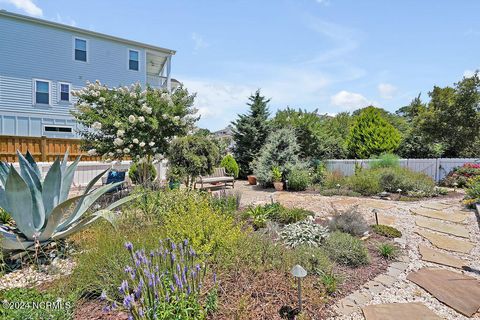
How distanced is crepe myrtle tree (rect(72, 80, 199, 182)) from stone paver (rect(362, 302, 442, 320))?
620 cm

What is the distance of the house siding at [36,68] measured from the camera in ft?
43.0

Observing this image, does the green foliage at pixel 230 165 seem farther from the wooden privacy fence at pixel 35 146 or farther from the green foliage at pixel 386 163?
the wooden privacy fence at pixel 35 146

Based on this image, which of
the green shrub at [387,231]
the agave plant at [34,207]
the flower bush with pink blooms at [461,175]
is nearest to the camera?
the agave plant at [34,207]

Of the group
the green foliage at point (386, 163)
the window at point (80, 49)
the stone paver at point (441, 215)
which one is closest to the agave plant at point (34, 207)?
the stone paver at point (441, 215)

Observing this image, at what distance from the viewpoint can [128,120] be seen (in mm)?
6945

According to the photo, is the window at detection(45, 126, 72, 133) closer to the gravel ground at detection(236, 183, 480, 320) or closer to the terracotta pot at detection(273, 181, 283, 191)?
the terracotta pot at detection(273, 181, 283, 191)

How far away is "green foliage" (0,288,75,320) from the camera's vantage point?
191 centimetres

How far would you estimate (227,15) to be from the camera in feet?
21.9

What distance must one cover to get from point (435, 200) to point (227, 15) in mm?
7902

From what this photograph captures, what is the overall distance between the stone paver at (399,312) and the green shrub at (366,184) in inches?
268

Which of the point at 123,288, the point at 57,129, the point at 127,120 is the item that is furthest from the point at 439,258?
the point at 57,129

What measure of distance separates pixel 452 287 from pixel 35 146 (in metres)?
13.6

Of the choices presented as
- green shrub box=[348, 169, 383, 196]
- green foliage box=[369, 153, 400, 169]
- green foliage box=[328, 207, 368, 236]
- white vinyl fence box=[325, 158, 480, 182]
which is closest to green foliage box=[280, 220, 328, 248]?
green foliage box=[328, 207, 368, 236]

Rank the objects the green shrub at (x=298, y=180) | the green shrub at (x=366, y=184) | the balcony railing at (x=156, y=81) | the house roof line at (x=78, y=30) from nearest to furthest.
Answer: the green shrub at (x=366, y=184) < the green shrub at (x=298, y=180) < the house roof line at (x=78, y=30) < the balcony railing at (x=156, y=81)
